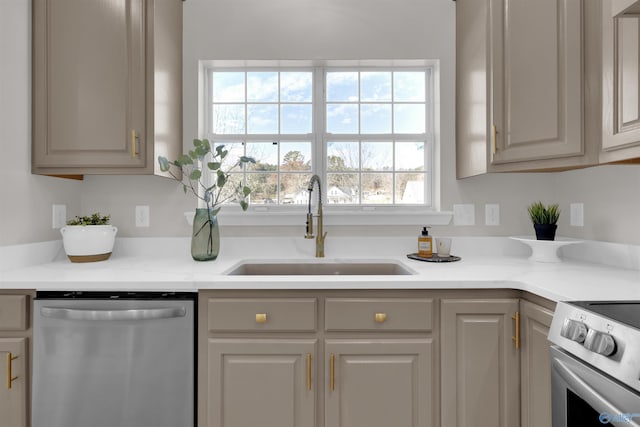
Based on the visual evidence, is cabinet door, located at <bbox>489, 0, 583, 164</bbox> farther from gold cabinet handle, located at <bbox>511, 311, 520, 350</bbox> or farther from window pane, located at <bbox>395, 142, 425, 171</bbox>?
gold cabinet handle, located at <bbox>511, 311, 520, 350</bbox>

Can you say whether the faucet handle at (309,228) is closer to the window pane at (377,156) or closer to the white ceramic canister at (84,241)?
the window pane at (377,156)

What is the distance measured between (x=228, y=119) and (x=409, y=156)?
1215 mm

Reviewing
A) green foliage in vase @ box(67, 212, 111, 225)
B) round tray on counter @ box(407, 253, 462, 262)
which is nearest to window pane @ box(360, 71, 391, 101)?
round tray on counter @ box(407, 253, 462, 262)

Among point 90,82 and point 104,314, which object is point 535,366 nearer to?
point 104,314

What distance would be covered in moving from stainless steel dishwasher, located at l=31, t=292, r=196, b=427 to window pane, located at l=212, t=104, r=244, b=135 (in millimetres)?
1288

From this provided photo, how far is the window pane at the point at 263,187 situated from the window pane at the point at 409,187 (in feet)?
2.64

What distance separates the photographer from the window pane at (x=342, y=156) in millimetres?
2299

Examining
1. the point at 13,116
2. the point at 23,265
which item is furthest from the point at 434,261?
the point at 13,116

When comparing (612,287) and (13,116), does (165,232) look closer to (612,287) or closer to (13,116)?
(13,116)

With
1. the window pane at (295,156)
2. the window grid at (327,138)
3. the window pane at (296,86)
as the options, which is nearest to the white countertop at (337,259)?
the window grid at (327,138)

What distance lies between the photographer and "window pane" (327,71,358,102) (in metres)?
2.30

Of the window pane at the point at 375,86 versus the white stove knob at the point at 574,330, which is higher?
the window pane at the point at 375,86

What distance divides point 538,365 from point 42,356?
6.26 ft

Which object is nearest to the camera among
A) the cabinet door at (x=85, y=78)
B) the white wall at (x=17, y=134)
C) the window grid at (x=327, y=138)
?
the white wall at (x=17, y=134)
